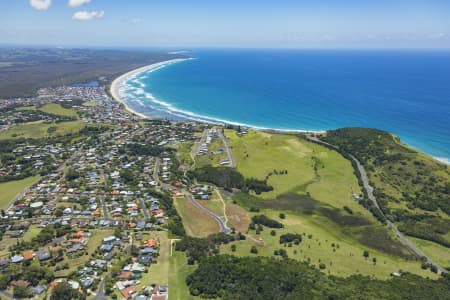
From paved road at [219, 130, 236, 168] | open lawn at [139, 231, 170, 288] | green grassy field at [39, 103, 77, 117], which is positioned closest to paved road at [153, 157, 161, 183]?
paved road at [219, 130, 236, 168]

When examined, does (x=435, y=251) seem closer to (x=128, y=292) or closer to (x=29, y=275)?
(x=128, y=292)

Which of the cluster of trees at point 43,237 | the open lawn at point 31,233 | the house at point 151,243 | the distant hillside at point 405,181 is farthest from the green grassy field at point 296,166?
the open lawn at point 31,233

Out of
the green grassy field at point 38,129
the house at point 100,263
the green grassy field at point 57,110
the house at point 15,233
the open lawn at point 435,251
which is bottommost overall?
the open lawn at point 435,251

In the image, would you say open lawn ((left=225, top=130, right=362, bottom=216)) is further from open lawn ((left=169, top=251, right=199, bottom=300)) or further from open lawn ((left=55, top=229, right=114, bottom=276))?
open lawn ((left=55, top=229, right=114, bottom=276))

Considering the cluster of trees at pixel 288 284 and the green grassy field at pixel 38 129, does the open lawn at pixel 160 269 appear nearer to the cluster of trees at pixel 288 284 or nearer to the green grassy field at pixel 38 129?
the cluster of trees at pixel 288 284

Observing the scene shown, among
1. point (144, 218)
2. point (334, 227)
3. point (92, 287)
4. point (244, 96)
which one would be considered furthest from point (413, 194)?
point (244, 96)

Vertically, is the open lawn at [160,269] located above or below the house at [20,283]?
above

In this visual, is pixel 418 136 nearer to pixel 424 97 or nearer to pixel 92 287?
pixel 424 97
